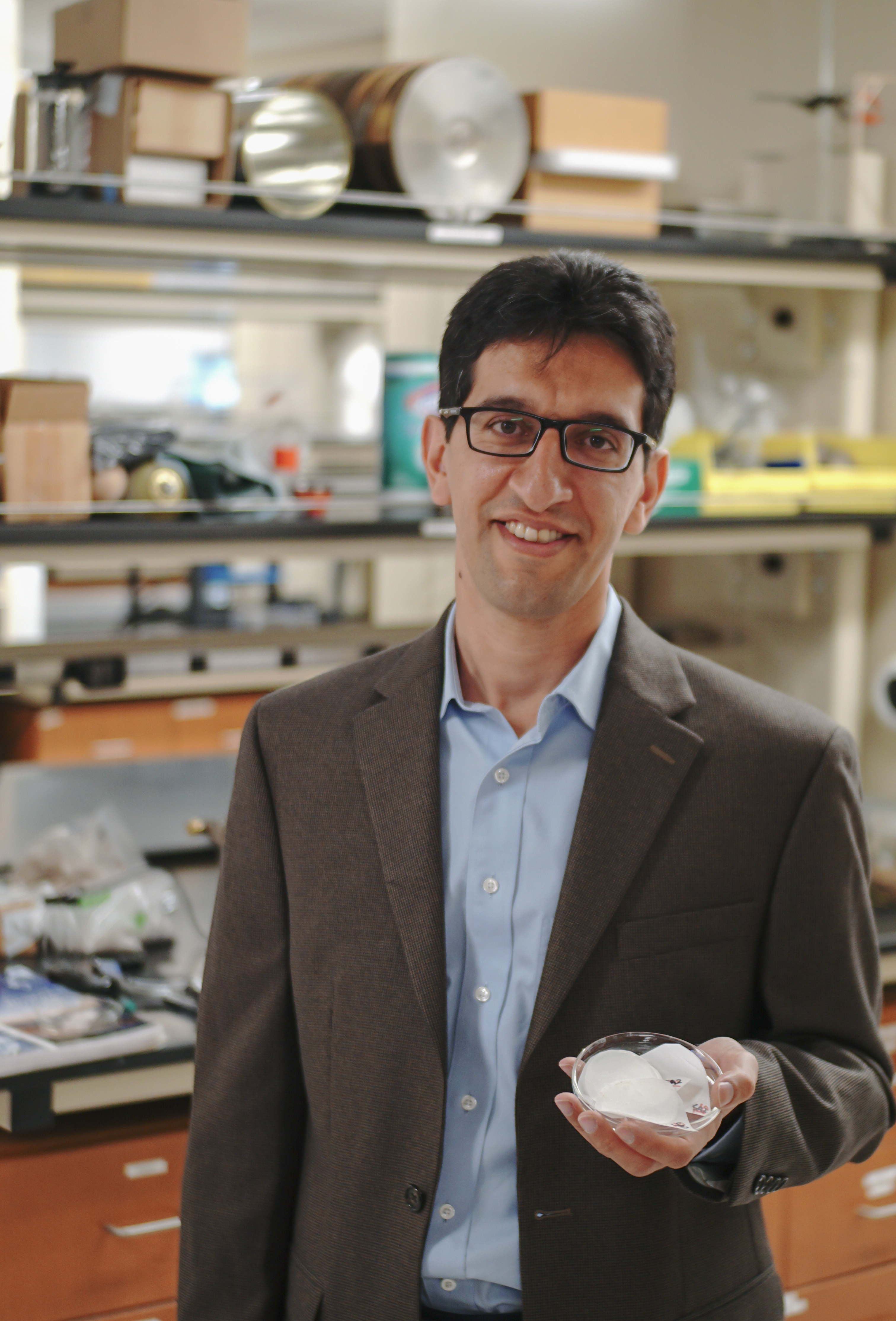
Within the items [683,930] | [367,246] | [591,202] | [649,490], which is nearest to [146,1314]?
[683,930]

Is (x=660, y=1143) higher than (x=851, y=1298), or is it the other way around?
(x=660, y=1143)

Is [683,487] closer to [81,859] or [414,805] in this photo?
[81,859]

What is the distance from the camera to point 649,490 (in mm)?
1317

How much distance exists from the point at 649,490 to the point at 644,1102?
574 millimetres

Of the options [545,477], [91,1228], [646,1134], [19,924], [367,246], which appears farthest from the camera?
[367,246]

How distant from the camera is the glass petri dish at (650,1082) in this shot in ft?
3.38

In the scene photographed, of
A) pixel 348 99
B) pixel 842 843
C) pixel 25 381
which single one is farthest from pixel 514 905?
pixel 348 99

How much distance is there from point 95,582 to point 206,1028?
245 centimetres

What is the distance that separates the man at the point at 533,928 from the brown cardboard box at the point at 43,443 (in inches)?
34.2

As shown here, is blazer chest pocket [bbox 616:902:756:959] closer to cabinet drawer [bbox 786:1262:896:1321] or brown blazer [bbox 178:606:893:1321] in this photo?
brown blazer [bbox 178:606:893:1321]

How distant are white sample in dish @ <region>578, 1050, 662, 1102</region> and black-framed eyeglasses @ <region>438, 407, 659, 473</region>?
0.50m

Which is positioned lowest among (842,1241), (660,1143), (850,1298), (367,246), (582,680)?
(850,1298)

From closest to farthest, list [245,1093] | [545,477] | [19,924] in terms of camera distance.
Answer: [545,477]
[245,1093]
[19,924]

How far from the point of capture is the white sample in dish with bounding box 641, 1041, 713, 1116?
3.43 ft
